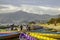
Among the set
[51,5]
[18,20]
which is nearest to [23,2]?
[18,20]

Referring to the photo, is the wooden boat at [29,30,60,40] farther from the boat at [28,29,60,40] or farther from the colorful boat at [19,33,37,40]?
the colorful boat at [19,33,37,40]

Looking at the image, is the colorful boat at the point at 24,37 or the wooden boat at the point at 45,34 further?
the wooden boat at the point at 45,34

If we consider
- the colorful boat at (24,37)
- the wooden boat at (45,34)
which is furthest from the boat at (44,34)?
the colorful boat at (24,37)

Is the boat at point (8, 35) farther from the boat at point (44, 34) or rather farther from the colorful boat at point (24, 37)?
the boat at point (44, 34)

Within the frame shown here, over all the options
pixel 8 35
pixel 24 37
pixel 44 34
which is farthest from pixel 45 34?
pixel 8 35

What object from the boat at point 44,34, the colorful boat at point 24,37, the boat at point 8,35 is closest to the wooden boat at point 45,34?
the boat at point 44,34

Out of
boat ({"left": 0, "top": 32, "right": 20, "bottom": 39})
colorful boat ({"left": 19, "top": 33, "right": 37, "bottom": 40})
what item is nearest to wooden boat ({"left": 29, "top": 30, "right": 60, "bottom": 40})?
colorful boat ({"left": 19, "top": 33, "right": 37, "bottom": 40})

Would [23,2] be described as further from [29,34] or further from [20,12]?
[29,34]

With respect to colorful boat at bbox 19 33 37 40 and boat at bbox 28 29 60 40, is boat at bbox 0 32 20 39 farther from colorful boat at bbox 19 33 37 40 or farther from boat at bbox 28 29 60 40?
boat at bbox 28 29 60 40

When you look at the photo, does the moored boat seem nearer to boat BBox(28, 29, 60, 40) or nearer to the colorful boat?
boat BBox(28, 29, 60, 40)

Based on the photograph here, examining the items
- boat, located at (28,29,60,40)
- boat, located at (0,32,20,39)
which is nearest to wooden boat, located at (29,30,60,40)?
boat, located at (28,29,60,40)

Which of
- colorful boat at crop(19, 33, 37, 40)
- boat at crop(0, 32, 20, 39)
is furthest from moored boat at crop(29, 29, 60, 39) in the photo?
boat at crop(0, 32, 20, 39)

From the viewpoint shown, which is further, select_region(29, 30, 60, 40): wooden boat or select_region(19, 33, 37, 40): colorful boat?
select_region(29, 30, 60, 40): wooden boat

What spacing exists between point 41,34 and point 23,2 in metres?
1.44
